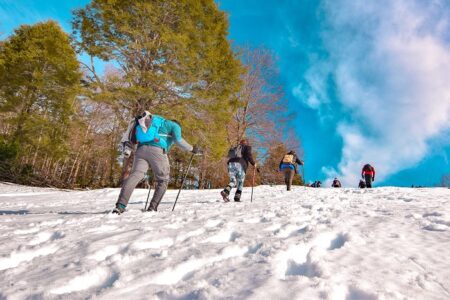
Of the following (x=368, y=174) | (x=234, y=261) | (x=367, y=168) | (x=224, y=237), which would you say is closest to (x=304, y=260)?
(x=234, y=261)

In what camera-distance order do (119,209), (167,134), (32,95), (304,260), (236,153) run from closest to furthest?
(304,260) → (119,209) → (167,134) → (236,153) → (32,95)

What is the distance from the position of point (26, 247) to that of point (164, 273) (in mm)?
1531

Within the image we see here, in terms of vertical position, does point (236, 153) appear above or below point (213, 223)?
above

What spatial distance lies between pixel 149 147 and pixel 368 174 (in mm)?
14538

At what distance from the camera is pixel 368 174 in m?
16.2

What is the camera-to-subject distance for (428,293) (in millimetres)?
1493

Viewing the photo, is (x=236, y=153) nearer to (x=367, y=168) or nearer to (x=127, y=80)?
(x=127, y=80)

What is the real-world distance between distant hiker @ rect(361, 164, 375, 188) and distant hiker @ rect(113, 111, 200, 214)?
45.6 ft

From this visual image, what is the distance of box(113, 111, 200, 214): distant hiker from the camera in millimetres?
4785

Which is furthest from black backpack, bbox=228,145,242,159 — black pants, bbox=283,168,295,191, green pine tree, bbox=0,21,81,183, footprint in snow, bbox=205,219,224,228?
green pine tree, bbox=0,21,81,183

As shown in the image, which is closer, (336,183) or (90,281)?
(90,281)

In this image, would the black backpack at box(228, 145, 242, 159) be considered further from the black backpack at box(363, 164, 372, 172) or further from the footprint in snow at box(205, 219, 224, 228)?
the black backpack at box(363, 164, 372, 172)

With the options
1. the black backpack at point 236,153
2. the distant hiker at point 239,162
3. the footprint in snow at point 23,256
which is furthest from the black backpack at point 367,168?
the footprint in snow at point 23,256

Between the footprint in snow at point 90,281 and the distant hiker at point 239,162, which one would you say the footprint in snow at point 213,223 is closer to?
the footprint in snow at point 90,281
